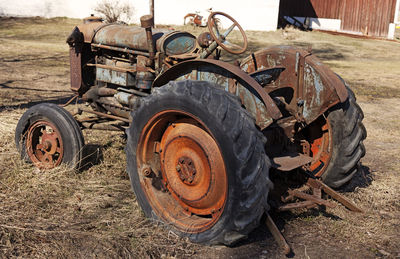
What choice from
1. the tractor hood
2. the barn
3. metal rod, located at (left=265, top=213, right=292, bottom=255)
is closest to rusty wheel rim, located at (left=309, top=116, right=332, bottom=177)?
metal rod, located at (left=265, top=213, right=292, bottom=255)

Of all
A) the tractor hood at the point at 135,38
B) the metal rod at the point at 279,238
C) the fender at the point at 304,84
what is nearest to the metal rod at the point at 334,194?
the fender at the point at 304,84

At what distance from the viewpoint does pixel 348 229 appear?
349cm

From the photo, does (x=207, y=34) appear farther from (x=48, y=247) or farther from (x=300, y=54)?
(x=48, y=247)

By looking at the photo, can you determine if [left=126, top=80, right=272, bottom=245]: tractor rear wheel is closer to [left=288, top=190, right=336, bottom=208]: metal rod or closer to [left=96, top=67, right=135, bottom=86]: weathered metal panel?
[left=288, top=190, right=336, bottom=208]: metal rod

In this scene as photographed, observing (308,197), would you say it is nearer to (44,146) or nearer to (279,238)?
(279,238)

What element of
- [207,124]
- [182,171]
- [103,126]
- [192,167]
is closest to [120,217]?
[182,171]

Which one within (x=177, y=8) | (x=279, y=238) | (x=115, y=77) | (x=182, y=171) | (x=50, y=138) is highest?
(x=177, y=8)

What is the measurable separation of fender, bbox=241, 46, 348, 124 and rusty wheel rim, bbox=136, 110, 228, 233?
108 cm

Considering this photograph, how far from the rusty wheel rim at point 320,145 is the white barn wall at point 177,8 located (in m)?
19.0

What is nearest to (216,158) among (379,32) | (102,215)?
(102,215)

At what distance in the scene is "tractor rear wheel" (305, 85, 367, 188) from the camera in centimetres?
371

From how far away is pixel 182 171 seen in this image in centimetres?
326

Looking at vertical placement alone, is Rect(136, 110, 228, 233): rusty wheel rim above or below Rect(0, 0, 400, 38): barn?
below

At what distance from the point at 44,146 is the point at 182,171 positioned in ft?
6.35
